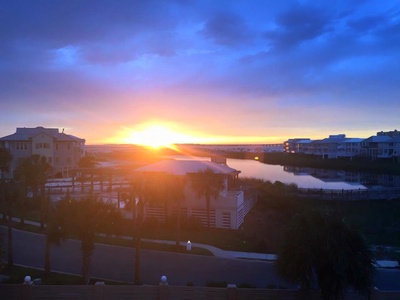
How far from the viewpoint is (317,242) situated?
985 cm

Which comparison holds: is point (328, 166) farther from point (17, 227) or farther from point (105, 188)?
point (17, 227)

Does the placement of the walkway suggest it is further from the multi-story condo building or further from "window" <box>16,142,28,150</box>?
the multi-story condo building

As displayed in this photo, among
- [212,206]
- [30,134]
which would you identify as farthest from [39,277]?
[30,134]

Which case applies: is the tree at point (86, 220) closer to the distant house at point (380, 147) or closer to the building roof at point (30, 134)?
the building roof at point (30, 134)

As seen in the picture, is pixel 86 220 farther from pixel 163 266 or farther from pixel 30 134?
pixel 30 134

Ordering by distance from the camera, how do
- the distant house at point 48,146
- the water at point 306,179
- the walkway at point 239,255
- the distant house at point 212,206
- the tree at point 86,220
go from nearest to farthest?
the tree at point 86,220
the walkway at point 239,255
the distant house at point 212,206
the distant house at point 48,146
the water at point 306,179

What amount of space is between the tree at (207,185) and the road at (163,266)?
7.01m

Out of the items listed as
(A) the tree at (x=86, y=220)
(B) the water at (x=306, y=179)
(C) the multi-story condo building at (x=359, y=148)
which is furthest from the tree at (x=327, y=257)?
(C) the multi-story condo building at (x=359, y=148)

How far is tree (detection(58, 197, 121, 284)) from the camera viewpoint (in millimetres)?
12930

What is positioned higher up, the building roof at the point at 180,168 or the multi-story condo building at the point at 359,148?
the multi-story condo building at the point at 359,148

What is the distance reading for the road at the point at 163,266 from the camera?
→ 14.9 m

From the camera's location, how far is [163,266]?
53.8ft

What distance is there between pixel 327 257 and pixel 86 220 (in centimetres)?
741

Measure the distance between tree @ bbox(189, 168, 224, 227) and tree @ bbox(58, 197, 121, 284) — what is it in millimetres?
11940
